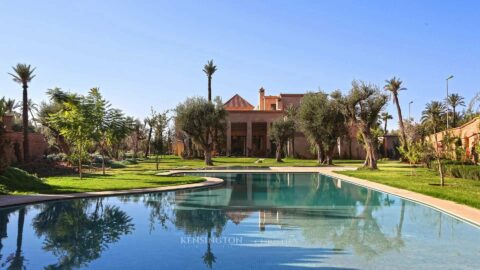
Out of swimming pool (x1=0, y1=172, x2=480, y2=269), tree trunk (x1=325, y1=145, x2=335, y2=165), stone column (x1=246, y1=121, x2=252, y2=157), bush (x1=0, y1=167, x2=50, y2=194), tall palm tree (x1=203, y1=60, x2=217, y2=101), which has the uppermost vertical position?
tall palm tree (x1=203, y1=60, x2=217, y2=101)

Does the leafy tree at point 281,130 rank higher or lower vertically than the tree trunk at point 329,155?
higher

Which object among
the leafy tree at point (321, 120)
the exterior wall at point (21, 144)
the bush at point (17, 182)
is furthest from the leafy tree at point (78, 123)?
the leafy tree at point (321, 120)

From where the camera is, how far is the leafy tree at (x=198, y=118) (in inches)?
1622

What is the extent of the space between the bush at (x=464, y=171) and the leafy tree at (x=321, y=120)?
13.6 m

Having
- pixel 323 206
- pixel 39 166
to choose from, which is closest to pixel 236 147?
pixel 39 166

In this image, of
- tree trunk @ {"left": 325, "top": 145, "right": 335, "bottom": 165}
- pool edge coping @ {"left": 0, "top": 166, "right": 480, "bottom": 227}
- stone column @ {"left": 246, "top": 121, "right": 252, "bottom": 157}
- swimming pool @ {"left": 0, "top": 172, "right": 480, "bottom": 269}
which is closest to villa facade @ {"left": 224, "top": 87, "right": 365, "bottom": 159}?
stone column @ {"left": 246, "top": 121, "right": 252, "bottom": 157}

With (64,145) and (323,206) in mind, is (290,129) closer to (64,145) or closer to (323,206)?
(64,145)

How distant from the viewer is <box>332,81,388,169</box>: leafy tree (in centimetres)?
3384

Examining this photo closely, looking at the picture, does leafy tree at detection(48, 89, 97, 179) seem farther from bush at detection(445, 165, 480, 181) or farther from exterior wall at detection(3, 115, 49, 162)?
bush at detection(445, 165, 480, 181)

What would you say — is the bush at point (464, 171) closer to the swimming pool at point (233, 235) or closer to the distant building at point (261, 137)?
the swimming pool at point (233, 235)

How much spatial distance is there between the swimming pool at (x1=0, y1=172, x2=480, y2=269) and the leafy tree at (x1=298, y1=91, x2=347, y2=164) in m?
23.2

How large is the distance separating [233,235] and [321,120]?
3063 centimetres

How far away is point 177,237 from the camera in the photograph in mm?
10680

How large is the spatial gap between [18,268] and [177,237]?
3.75 meters
